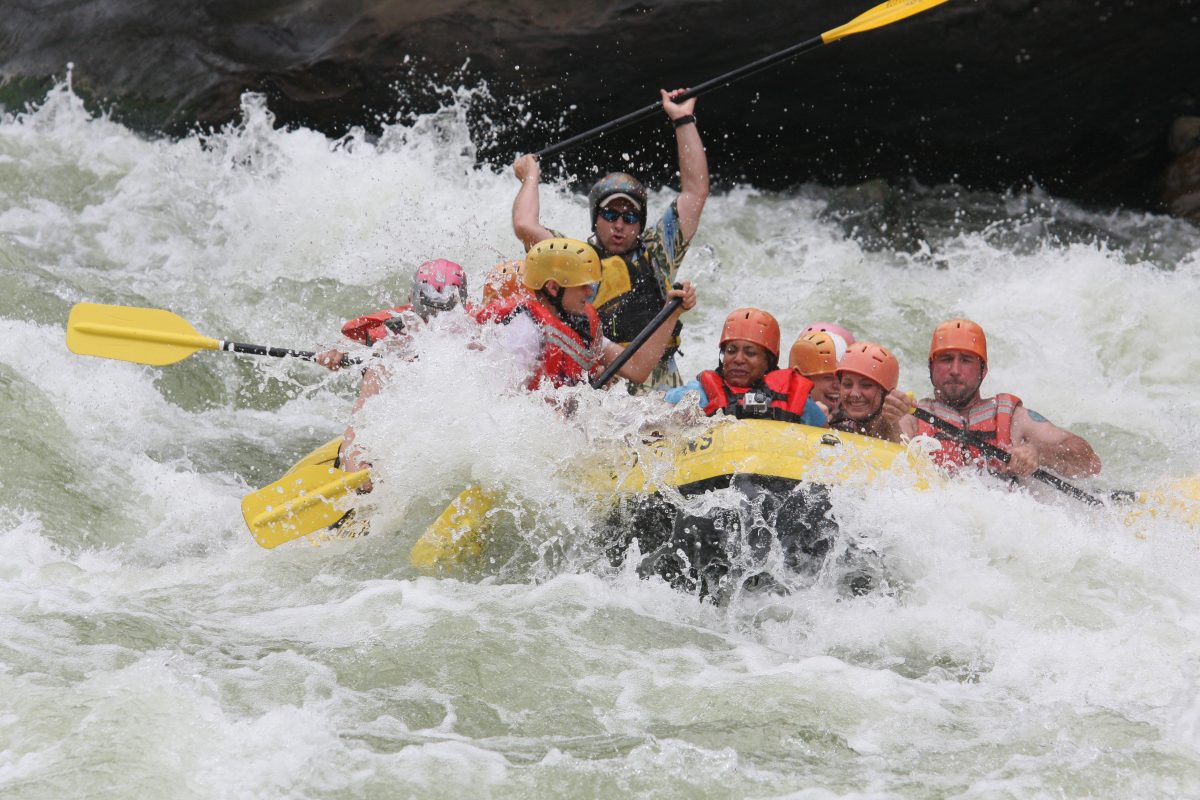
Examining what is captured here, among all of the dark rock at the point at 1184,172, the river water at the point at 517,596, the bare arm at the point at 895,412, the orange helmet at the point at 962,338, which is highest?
the dark rock at the point at 1184,172

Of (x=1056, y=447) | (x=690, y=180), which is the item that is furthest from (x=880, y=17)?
(x=1056, y=447)

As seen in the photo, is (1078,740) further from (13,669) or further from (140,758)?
(13,669)

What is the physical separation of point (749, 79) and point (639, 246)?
3.86m

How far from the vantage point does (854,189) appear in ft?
32.6

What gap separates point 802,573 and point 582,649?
0.80 m

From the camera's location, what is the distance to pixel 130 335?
19.7ft

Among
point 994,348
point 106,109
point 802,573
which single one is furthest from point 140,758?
point 106,109

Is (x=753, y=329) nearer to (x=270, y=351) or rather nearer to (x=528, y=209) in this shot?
(x=528, y=209)

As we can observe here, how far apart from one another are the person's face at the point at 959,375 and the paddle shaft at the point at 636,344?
41.6 inches

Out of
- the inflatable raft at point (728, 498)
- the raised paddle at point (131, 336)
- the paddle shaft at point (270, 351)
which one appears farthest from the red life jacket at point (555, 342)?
the raised paddle at point (131, 336)

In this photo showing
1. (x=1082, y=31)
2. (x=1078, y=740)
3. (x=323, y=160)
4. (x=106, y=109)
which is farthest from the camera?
(x=106, y=109)

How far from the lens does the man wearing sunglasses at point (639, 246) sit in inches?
224

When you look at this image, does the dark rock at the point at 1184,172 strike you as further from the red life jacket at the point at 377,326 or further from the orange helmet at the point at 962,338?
the red life jacket at the point at 377,326

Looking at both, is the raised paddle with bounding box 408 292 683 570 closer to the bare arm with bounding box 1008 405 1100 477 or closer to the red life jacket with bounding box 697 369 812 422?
the red life jacket with bounding box 697 369 812 422
